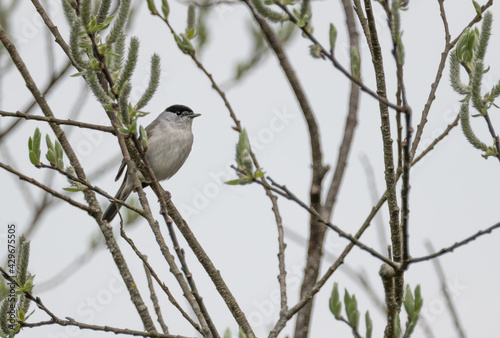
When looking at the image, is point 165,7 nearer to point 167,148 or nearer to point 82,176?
point 82,176

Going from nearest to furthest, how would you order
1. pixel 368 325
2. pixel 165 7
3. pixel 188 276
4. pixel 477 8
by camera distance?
pixel 368 325, pixel 165 7, pixel 188 276, pixel 477 8

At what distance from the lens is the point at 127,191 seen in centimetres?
736

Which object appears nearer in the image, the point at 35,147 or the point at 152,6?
the point at 152,6

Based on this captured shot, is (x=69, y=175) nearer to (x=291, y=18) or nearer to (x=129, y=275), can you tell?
(x=129, y=275)

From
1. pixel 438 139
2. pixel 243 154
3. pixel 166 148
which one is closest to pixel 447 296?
pixel 438 139

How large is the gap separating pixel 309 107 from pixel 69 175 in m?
1.06

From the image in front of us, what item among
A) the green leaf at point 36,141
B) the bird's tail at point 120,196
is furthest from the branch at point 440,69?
the bird's tail at point 120,196

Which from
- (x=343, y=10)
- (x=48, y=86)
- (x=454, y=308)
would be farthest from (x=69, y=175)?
(x=48, y=86)

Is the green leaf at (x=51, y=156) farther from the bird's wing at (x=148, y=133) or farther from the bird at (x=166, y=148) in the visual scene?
the bird at (x=166, y=148)

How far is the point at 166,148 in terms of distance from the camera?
7.43 meters

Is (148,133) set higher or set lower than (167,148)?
higher

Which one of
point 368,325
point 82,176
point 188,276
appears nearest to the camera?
point 368,325

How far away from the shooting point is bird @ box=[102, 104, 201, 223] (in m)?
7.39

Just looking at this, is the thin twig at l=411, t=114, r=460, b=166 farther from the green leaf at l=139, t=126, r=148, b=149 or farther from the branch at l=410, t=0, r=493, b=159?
the green leaf at l=139, t=126, r=148, b=149
